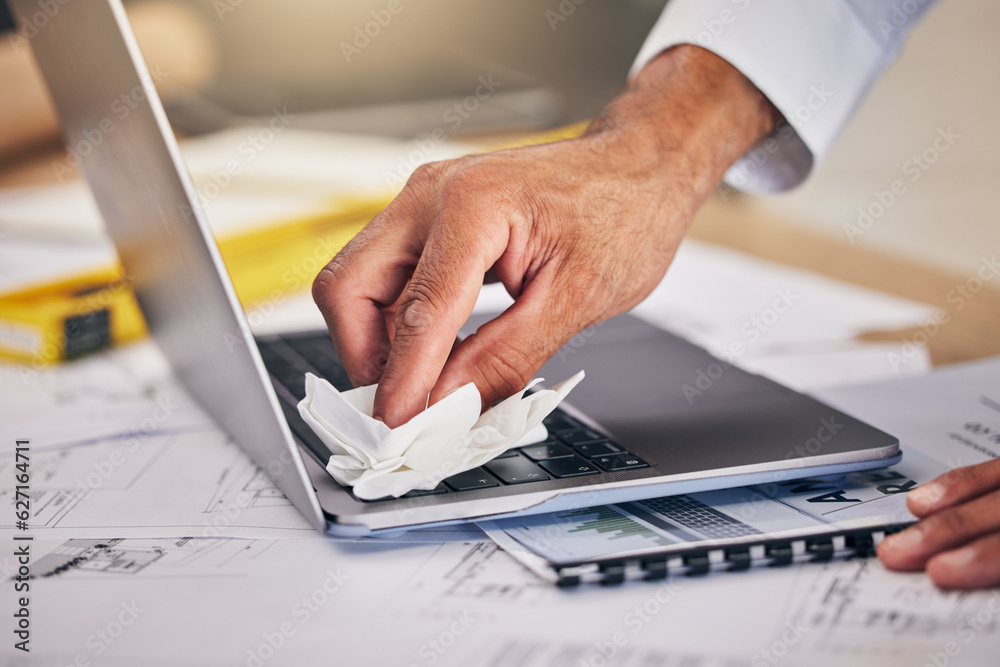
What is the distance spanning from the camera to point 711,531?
19.5 inches

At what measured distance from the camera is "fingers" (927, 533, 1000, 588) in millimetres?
447

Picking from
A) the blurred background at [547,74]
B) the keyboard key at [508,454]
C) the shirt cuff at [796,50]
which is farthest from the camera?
the blurred background at [547,74]

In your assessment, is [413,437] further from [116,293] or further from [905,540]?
[116,293]

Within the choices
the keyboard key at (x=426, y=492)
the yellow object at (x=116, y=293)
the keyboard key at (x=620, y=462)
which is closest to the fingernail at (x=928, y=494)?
the keyboard key at (x=620, y=462)

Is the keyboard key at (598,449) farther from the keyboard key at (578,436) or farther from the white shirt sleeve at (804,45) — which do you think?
the white shirt sleeve at (804,45)

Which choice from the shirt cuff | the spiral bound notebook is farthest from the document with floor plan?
the shirt cuff

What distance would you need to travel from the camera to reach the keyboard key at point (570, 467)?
0.52 m

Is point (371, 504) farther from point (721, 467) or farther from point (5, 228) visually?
point (5, 228)

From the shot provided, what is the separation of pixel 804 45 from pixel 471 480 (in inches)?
20.3

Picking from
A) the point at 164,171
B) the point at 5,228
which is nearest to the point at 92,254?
the point at 5,228

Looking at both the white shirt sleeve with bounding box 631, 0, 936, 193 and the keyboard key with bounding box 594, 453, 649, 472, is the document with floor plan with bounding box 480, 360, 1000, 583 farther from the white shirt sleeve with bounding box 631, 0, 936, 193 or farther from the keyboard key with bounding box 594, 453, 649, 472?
the white shirt sleeve with bounding box 631, 0, 936, 193

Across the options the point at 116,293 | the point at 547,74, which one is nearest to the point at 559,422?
the point at 116,293

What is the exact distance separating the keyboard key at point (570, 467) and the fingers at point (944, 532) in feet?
0.56

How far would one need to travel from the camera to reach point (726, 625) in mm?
426
